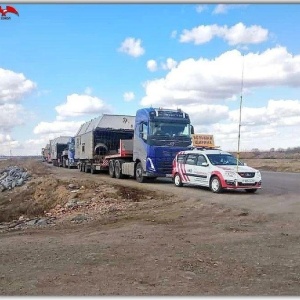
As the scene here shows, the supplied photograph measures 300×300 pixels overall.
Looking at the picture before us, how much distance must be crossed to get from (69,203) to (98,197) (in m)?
1.13

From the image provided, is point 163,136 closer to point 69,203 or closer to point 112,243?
point 69,203

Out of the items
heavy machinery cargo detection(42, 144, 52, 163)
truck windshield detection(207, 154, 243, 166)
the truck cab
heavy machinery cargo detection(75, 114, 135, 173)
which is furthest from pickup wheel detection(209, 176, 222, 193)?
heavy machinery cargo detection(42, 144, 52, 163)

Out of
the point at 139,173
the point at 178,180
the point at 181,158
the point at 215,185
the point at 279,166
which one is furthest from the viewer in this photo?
the point at 279,166

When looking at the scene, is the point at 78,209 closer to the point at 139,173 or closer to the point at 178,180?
the point at 178,180

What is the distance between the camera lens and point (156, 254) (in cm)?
756

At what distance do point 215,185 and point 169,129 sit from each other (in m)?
5.47

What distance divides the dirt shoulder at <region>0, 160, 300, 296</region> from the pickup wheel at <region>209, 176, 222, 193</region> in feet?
10.9

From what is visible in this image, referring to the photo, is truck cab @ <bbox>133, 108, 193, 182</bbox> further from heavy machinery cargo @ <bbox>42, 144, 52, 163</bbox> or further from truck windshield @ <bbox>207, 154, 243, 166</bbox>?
heavy machinery cargo @ <bbox>42, 144, 52, 163</bbox>

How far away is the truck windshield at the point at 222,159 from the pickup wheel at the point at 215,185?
0.73 meters

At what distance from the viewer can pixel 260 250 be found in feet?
25.8

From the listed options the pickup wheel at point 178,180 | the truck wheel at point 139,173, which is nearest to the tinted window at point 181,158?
the pickup wheel at point 178,180

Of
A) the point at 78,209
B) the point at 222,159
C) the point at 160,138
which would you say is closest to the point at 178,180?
the point at 160,138

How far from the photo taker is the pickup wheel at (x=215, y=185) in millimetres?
16984

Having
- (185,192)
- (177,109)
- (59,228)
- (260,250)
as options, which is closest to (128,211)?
(59,228)
